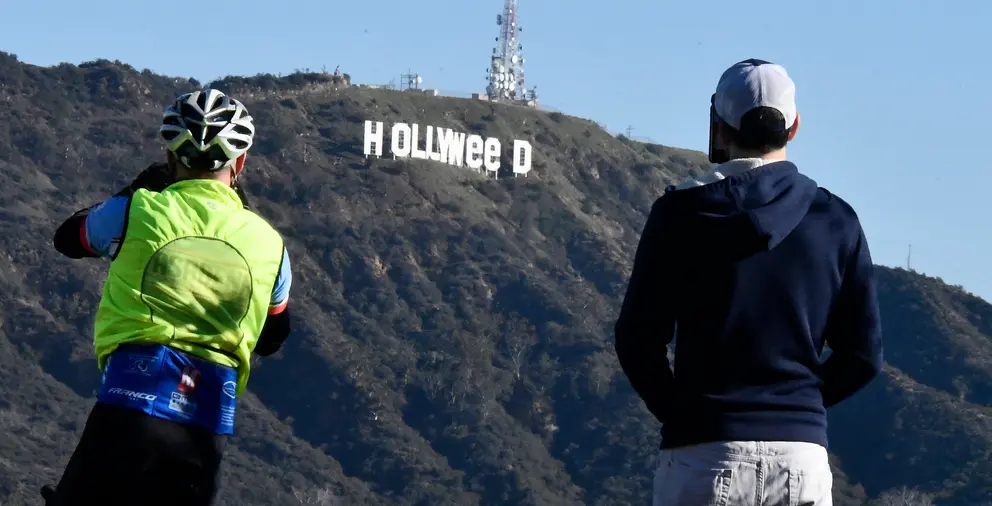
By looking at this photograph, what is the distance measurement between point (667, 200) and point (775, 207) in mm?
286

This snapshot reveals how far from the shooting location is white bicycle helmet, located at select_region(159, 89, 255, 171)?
16.4 feet

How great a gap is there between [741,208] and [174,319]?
162 centimetres

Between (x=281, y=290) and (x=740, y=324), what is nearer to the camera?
(x=740, y=324)

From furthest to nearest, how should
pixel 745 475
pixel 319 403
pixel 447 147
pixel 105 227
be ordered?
pixel 447 147, pixel 319 403, pixel 105 227, pixel 745 475

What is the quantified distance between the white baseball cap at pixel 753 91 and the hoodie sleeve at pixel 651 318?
0.35 meters

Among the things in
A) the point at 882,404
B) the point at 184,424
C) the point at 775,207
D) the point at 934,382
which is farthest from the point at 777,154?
the point at 934,382

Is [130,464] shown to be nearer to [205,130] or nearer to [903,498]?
[205,130]

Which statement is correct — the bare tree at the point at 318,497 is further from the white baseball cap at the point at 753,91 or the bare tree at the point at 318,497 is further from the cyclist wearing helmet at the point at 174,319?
the white baseball cap at the point at 753,91

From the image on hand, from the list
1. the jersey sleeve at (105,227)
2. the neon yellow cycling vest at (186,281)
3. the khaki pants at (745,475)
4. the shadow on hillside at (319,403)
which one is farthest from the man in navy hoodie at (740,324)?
the shadow on hillside at (319,403)

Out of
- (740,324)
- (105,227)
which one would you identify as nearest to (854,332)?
(740,324)

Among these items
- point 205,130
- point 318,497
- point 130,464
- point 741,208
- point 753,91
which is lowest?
point 318,497

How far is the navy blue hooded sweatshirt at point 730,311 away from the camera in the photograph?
440 cm

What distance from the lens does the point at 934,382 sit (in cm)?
8012

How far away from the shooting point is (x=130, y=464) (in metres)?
4.67
